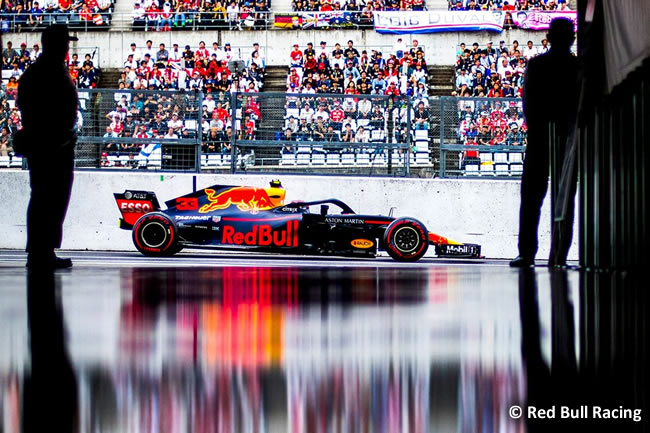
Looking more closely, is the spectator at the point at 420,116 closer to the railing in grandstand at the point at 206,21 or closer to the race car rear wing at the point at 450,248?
the race car rear wing at the point at 450,248

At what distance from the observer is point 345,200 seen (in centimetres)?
1212

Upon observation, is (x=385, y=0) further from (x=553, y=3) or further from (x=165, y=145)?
(x=165, y=145)

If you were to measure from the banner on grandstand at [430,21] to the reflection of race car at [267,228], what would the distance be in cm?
1678

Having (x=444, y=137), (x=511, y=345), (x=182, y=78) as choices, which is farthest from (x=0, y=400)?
(x=182, y=78)

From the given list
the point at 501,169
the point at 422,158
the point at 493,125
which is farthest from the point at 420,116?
the point at 501,169

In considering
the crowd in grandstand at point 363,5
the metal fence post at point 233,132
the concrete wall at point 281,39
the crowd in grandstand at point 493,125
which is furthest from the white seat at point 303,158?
the crowd in grandstand at point 363,5

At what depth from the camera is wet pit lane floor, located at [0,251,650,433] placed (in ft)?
2.75

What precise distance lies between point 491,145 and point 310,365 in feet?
35.9

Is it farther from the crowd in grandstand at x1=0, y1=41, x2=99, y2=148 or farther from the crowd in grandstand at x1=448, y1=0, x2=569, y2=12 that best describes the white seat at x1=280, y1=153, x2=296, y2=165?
the crowd in grandstand at x1=448, y1=0, x2=569, y2=12

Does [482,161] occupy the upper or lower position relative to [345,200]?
upper

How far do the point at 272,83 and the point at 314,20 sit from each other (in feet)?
9.62

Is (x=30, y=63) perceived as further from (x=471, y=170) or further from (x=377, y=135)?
(x=471, y=170)

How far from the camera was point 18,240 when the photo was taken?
466 inches

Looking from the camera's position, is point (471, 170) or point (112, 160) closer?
point (471, 170)
